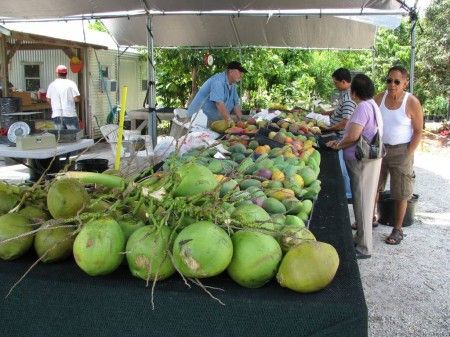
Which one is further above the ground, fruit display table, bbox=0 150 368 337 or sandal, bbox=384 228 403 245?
fruit display table, bbox=0 150 368 337

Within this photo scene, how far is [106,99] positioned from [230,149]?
12.9 metres

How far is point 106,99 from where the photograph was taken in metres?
15.4

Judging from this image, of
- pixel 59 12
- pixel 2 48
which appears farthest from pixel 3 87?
pixel 59 12

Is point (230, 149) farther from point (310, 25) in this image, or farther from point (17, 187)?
point (310, 25)

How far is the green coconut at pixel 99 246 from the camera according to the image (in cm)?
138

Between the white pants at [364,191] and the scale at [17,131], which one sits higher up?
the scale at [17,131]

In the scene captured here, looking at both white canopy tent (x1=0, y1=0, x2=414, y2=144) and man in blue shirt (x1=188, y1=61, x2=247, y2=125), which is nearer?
man in blue shirt (x1=188, y1=61, x2=247, y2=125)

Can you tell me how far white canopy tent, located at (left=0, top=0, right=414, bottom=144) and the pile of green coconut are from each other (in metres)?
5.35

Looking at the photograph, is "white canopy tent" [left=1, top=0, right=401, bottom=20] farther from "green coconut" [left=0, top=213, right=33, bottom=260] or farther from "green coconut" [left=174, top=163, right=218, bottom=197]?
"green coconut" [left=0, top=213, right=33, bottom=260]

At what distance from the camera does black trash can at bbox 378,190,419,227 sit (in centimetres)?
548

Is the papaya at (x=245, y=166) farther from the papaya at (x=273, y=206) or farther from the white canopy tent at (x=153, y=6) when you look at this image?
the white canopy tent at (x=153, y=6)

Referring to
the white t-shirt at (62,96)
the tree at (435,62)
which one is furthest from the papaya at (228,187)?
the tree at (435,62)

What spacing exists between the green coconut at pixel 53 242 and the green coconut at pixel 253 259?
0.52 meters

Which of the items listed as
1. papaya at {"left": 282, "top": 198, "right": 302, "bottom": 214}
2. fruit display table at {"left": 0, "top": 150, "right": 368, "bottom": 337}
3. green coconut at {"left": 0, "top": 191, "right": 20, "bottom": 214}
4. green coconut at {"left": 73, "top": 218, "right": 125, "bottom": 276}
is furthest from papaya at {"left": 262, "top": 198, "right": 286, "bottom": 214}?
green coconut at {"left": 0, "top": 191, "right": 20, "bottom": 214}
